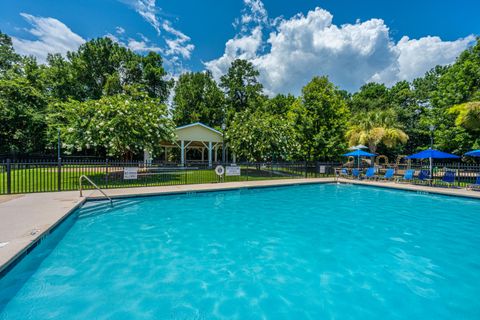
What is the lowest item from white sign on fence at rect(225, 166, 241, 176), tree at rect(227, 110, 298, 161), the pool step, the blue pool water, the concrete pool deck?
the blue pool water

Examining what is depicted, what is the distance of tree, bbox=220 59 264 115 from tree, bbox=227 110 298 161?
17675 mm

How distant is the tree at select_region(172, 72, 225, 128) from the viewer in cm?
3656

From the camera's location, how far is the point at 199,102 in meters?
37.2

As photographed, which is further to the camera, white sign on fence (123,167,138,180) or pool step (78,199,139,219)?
white sign on fence (123,167,138,180)

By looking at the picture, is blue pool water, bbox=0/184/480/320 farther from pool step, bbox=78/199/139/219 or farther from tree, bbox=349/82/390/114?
tree, bbox=349/82/390/114

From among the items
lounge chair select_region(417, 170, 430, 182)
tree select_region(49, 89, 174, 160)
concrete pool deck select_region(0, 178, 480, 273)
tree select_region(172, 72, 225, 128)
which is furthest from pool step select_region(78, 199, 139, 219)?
tree select_region(172, 72, 225, 128)

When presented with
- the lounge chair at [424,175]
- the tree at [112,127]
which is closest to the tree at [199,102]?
the tree at [112,127]

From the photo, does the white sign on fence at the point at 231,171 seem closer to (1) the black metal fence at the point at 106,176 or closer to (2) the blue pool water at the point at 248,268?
(1) the black metal fence at the point at 106,176

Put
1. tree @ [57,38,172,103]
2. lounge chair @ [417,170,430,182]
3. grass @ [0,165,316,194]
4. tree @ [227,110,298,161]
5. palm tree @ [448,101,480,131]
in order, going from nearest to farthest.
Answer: grass @ [0,165,316,194] → palm tree @ [448,101,480,131] → lounge chair @ [417,170,430,182] → tree @ [227,110,298,161] → tree @ [57,38,172,103]

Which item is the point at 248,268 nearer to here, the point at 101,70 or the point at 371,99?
the point at 101,70

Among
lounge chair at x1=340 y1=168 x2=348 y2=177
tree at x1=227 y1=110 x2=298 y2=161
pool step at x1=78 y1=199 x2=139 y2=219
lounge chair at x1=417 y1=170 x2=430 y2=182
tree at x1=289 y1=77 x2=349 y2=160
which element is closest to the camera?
pool step at x1=78 y1=199 x2=139 y2=219

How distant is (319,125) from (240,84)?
1954cm

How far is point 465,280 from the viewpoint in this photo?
13.8 feet

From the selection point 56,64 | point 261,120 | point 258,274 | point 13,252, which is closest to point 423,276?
point 258,274
